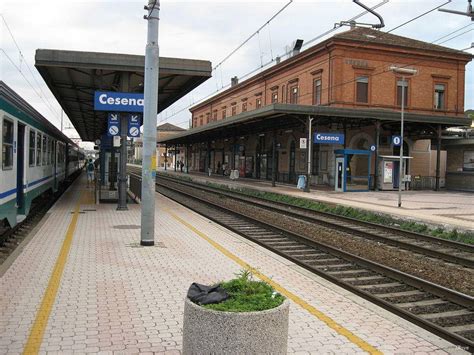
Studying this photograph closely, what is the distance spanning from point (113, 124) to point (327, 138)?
1679 cm

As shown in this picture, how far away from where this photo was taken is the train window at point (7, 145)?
28.9 feet

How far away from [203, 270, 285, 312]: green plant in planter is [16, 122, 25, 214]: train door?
837 cm

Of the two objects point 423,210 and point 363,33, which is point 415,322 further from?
point 363,33

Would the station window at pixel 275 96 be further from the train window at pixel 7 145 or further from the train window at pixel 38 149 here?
the train window at pixel 7 145

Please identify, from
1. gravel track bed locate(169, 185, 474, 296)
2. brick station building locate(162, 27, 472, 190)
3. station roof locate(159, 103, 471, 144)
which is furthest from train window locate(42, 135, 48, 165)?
brick station building locate(162, 27, 472, 190)

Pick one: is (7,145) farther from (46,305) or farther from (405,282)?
(405,282)

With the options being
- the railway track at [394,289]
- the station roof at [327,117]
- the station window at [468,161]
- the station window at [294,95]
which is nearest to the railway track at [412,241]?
the railway track at [394,289]

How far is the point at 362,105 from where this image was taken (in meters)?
37.1

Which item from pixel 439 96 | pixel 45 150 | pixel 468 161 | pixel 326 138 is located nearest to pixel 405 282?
pixel 45 150

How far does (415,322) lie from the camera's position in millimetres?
5441

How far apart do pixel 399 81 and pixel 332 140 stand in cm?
1332

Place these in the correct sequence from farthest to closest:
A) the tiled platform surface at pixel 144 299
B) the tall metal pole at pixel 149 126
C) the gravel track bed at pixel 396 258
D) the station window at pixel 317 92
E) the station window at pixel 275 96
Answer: the station window at pixel 275 96 < the station window at pixel 317 92 < the tall metal pole at pixel 149 126 < the gravel track bed at pixel 396 258 < the tiled platform surface at pixel 144 299

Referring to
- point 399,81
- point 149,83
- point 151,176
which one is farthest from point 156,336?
point 399,81

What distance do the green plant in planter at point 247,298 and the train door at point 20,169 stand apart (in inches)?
330
